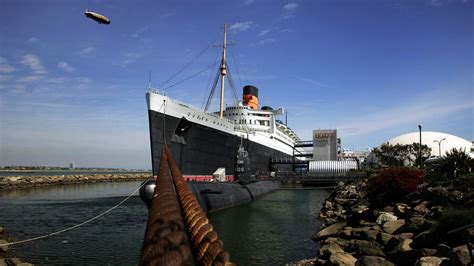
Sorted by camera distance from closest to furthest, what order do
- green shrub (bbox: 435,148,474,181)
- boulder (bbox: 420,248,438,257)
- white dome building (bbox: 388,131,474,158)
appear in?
boulder (bbox: 420,248,438,257) → green shrub (bbox: 435,148,474,181) → white dome building (bbox: 388,131,474,158)

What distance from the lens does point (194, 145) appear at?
124ft

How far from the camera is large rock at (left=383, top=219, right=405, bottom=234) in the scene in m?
16.2

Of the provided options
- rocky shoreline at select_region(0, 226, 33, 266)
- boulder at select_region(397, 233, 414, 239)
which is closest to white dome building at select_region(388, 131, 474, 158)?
boulder at select_region(397, 233, 414, 239)

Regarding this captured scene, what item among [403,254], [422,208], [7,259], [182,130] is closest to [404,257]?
[403,254]

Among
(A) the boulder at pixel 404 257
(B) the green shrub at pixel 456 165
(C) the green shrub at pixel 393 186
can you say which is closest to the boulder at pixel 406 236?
(A) the boulder at pixel 404 257

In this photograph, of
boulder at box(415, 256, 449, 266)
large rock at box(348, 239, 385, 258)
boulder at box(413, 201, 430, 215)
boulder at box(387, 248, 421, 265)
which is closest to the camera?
boulder at box(415, 256, 449, 266)

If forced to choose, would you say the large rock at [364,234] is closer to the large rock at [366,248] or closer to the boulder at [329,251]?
the large rock at [366,248]

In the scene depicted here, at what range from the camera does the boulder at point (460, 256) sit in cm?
927

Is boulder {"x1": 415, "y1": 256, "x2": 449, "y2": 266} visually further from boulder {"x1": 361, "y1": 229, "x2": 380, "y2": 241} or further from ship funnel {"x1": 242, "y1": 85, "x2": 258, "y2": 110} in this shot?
ship funnel {"x1": 242, "y1": 85, "x2": 258, "y2": 110}

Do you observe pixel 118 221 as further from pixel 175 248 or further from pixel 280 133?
pixel 280 133

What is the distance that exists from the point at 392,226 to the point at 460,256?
24.1ft

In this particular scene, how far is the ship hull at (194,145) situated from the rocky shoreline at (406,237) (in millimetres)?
17274

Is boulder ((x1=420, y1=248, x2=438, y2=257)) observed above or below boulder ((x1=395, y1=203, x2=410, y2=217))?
below

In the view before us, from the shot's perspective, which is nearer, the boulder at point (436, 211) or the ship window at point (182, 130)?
the boulder at point (436, 211)
